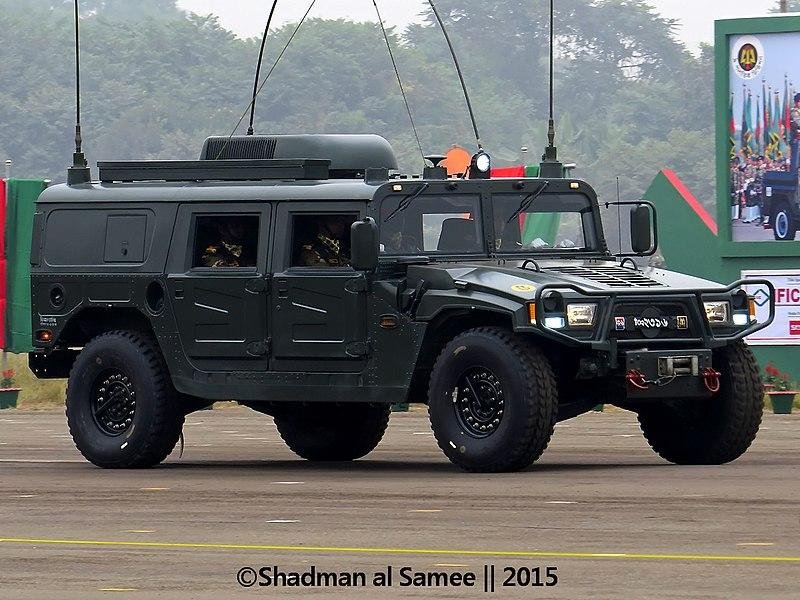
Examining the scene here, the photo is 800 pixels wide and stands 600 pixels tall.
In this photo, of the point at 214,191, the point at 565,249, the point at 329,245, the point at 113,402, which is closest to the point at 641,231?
the point at 565,249

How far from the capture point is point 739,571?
10.8m

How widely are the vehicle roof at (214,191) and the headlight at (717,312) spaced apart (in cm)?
261

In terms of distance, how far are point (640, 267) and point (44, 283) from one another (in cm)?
486

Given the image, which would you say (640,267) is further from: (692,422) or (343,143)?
(343,143)

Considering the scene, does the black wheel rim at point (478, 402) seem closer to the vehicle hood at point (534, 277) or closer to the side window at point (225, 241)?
the vehicle hood at point (534, 277)

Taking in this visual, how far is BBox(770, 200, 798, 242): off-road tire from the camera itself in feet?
112

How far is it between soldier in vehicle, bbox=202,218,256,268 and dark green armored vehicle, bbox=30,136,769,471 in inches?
0.7

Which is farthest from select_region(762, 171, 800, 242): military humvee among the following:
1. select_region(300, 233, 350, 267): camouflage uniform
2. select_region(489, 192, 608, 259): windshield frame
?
select_region(300, 233, 350, 267): camouflage uniform

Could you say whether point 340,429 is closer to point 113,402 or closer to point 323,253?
point 113,402

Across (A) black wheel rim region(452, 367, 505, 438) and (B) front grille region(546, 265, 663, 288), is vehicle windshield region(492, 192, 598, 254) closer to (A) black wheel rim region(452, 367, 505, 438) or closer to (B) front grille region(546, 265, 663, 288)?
(B) front grille region(546, 265, 663, 288)

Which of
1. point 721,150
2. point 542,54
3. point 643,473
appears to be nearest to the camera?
point 643,473

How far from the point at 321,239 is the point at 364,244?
1.00m

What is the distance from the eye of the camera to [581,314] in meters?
16.4

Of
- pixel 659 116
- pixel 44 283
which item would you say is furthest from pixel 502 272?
pixel 659 116
